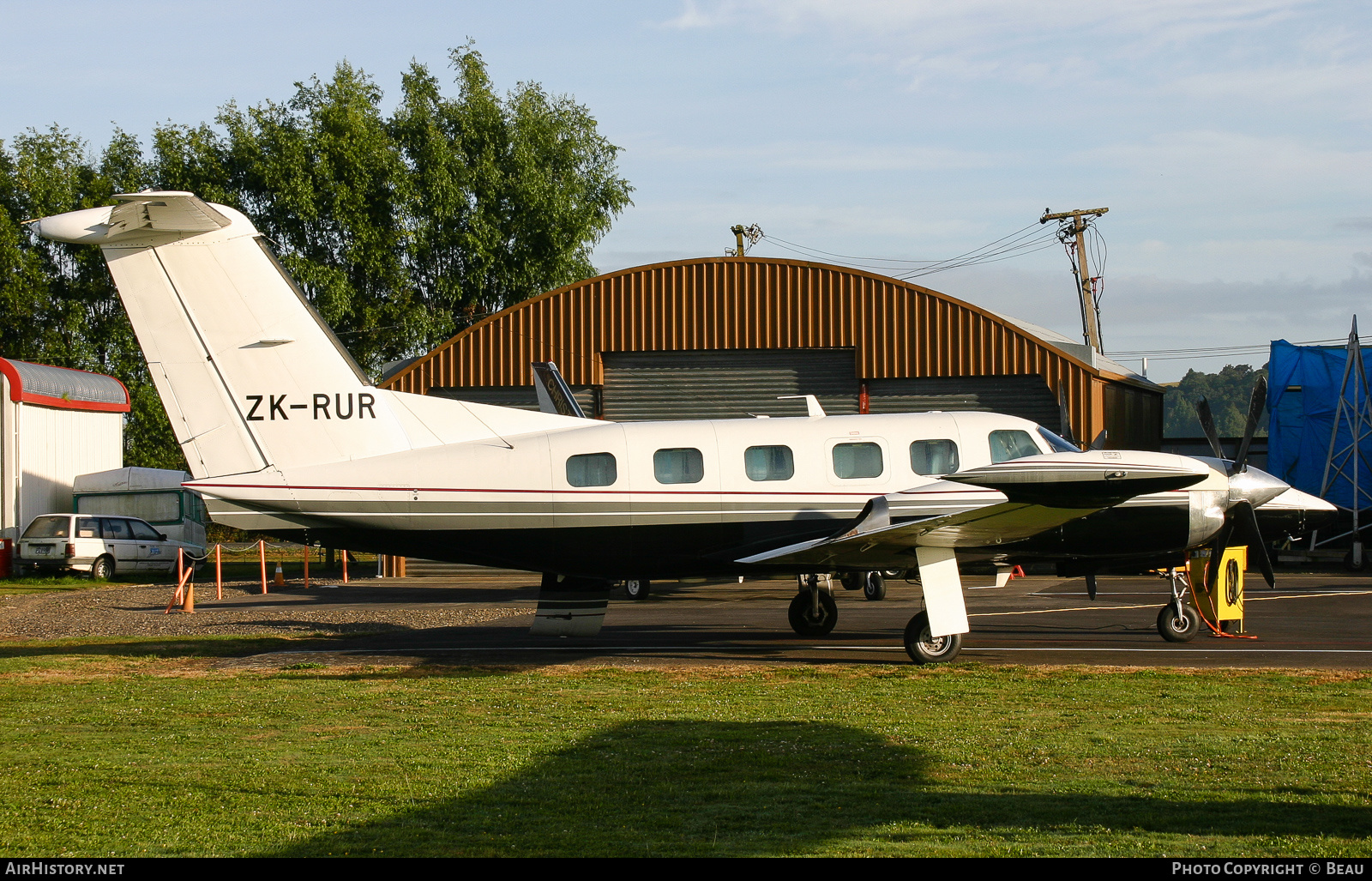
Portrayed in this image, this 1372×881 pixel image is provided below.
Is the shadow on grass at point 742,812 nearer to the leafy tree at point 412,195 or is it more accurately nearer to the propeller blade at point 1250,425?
the propeller blade at point 1250,425

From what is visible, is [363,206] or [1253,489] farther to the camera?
[363,206]

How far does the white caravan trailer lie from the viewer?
36688 mm

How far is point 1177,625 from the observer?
15742 millimetres

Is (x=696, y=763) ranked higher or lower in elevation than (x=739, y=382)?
lower

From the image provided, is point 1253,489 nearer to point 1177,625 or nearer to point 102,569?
point 1177,625

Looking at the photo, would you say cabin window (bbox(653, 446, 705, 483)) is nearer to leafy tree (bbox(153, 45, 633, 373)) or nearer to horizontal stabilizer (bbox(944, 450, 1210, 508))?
horizontal stabilizer (bbox(944, 450, 1210, 508))

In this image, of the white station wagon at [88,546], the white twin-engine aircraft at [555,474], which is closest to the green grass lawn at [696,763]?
the white twin-engine aircraft at [555,474]

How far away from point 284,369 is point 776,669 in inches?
285

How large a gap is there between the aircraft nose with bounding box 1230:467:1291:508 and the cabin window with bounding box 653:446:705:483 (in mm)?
6919

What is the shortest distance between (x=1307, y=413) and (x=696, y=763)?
32.1 meters

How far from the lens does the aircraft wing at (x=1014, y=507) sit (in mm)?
11820

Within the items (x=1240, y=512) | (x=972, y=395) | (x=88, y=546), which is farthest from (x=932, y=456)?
(x=88, y=546)

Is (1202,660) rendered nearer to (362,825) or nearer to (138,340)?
(362,825)

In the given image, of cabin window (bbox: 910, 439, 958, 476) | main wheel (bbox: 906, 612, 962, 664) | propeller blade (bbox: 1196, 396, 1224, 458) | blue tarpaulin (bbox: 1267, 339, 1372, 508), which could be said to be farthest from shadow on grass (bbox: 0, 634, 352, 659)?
blue tarpaulin (bbox: 1267, 339, 1372, 508)
